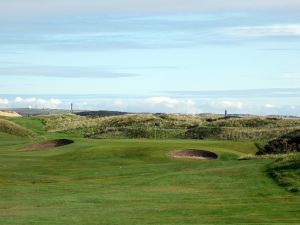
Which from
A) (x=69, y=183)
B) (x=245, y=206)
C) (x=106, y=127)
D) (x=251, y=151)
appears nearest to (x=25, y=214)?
(x=245, y=206)

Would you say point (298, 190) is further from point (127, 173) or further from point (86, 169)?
point (86, 169)

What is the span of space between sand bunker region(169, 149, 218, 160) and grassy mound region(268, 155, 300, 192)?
17.2m

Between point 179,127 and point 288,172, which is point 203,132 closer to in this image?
point 179,127

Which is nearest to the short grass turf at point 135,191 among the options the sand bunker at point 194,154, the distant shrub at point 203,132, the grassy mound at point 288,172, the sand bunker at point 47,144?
the grassy mound at point 288,172

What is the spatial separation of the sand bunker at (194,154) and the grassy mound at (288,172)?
1718 centimetres

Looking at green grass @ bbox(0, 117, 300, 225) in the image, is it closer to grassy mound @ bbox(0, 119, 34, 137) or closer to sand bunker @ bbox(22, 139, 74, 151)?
sand bunker @ bbox(22, 139, 74, 151)

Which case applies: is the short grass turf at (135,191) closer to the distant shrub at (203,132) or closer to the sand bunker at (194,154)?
the sand bunker at (194,154)

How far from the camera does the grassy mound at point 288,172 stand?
4196 cm

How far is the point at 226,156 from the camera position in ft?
219

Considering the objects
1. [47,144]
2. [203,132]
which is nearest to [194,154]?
[47,144]

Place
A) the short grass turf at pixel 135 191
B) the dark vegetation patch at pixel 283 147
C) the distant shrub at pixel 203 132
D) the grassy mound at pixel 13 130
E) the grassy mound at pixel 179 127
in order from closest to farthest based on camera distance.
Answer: the short grass turf at pixel 135 191
the dark vegetation patch at pixel 283 147
the grassy mound at pixel 179 127
the distant shrub at pixel 203 132
the grassy mound at pixel 13 130

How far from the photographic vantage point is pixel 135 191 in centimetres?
4031

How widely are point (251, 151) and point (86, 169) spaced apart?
25.3 metres

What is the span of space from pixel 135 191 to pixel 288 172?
34.4 ft
